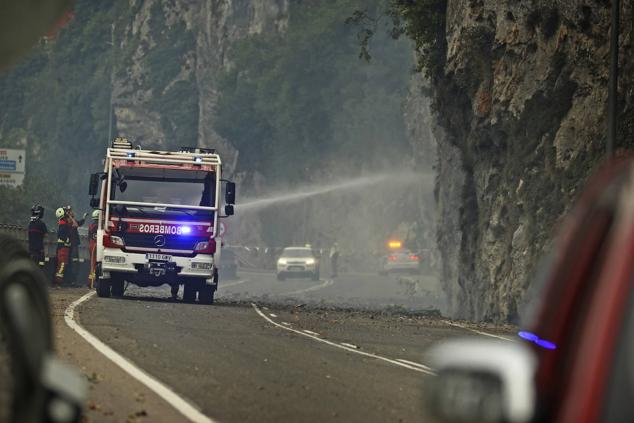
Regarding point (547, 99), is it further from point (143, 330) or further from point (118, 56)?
point (118, 56)

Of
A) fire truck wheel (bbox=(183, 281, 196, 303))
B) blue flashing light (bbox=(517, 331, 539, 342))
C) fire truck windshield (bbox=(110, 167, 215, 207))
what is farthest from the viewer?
fire truck wheel (bbox=(183, 281, 196, 303))

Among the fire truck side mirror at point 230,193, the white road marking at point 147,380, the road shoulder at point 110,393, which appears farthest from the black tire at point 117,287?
the road shoulder at point 110,393

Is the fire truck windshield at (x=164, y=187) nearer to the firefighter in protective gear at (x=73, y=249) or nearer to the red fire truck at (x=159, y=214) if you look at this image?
the red fire truck at (x=159, y=214)

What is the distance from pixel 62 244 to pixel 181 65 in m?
65.8

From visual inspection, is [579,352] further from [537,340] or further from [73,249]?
[73,249]

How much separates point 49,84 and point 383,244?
3961 centimetres

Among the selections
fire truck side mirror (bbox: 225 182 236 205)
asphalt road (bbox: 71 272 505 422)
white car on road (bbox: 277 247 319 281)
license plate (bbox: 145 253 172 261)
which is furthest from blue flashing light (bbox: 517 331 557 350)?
white car on road (bbox: 277 247 319 281)

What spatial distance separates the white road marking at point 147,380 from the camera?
10885 millimetres

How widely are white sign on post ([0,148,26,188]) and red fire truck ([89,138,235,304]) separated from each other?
19.8 meters

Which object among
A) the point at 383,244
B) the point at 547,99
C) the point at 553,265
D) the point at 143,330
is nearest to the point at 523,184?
the point at 547,99

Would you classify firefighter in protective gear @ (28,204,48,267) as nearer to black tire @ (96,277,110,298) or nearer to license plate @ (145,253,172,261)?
black tire @ (96,277,110,298)

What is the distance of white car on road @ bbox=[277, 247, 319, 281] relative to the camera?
71.1m

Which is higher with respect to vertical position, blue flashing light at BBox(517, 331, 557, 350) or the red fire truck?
the red fire truck

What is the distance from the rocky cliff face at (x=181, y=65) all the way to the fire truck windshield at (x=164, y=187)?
65418mm
